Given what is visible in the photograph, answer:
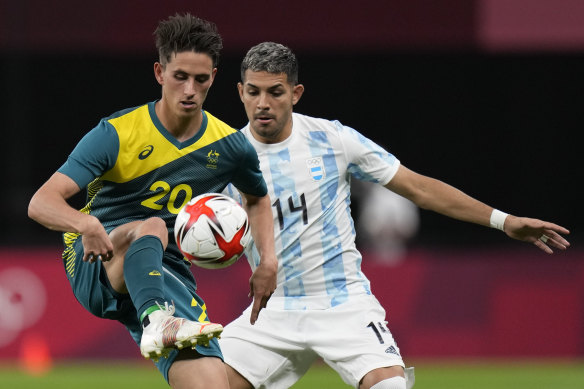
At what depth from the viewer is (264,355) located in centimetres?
639

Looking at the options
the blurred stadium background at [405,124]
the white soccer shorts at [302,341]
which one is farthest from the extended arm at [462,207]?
the blurred stadium background at [405,124]

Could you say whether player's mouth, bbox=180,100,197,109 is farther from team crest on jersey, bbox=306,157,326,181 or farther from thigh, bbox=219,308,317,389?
thigh, bbox=219,308,317,389

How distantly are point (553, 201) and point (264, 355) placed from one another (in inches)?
372

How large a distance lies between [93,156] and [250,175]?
37.2 inches

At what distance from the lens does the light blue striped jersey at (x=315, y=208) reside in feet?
21.3

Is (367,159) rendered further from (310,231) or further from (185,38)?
(185,38)

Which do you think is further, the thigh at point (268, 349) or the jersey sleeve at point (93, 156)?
the thigh at point (268, 349)

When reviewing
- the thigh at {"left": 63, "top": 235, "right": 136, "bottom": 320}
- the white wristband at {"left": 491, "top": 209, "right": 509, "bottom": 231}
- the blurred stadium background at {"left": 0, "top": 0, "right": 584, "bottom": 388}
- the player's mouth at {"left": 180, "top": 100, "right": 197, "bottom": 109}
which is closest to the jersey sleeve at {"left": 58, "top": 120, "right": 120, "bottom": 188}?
the player's mouth at {"left": 180, "top": 100, "right": 197, "bottom": 109}

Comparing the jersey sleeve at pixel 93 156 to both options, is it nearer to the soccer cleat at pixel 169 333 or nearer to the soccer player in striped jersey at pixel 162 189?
the soccer player in striped jersey at pixel 162 189

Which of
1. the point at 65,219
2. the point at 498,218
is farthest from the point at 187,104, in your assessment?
the point at 498,218

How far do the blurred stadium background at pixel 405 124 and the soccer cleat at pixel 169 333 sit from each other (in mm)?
5564

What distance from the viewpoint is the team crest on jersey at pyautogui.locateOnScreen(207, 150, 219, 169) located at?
5754 millimetres

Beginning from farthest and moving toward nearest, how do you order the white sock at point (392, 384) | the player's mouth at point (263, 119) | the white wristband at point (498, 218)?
the player's mouth at point (263, 119)
the white wristband at point (498, 218)
the white sock at point (392, 384)

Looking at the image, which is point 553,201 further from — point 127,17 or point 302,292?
point 302,292
